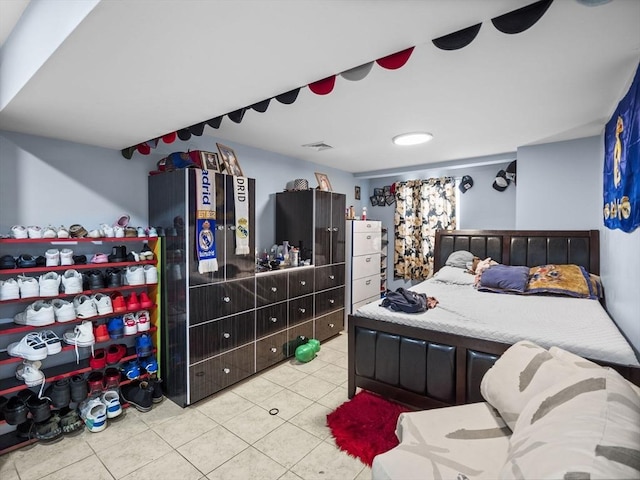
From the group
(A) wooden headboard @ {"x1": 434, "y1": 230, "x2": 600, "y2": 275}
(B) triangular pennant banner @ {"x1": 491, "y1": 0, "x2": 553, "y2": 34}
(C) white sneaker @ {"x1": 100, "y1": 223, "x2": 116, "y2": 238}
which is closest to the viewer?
(B) triangular pennant banner @ {"x1": 491, "y1": 0, "x2": 553, "y2": 34}

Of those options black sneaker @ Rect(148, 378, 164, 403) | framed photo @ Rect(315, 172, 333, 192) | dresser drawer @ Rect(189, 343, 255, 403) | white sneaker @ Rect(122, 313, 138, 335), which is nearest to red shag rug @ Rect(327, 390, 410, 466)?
dresser drawer @ Rect(189, 343, 255, 403)

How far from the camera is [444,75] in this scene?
187 cm

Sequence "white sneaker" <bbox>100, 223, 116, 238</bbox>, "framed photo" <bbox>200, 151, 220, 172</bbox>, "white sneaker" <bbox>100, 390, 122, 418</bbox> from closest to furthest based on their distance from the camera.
Answer: "white sneaker" <bbox>100, 390, 122, 418</bbox> → "white sneaker" <bbox>100, 223, 116, 238</bbox> → "framed photo" <bbox>200, 151, 220, 172</bbox>

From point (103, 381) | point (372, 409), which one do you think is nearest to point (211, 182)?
point (103, 381)

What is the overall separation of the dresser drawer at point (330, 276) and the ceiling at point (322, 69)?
170cm

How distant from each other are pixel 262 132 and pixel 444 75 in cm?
179

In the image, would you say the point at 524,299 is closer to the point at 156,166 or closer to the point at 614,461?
the point at 614,461

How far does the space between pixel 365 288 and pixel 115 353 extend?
10.3ft

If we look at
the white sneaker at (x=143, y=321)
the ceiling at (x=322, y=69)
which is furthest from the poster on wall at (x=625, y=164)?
the white sneaker at (x=143, y=321)

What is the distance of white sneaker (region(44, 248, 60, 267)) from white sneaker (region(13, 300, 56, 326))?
0.30 meters

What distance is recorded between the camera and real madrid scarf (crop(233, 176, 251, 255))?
9.29 ft

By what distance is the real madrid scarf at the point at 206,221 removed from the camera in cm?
253

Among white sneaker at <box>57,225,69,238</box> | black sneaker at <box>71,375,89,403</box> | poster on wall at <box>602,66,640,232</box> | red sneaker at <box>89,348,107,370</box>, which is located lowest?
black sneaker at <box>71,375,89,403</box>

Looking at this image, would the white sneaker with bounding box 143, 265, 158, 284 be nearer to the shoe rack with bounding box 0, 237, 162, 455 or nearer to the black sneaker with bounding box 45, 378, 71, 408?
the shoe rack with bounding box 0, 237, 162, 455
